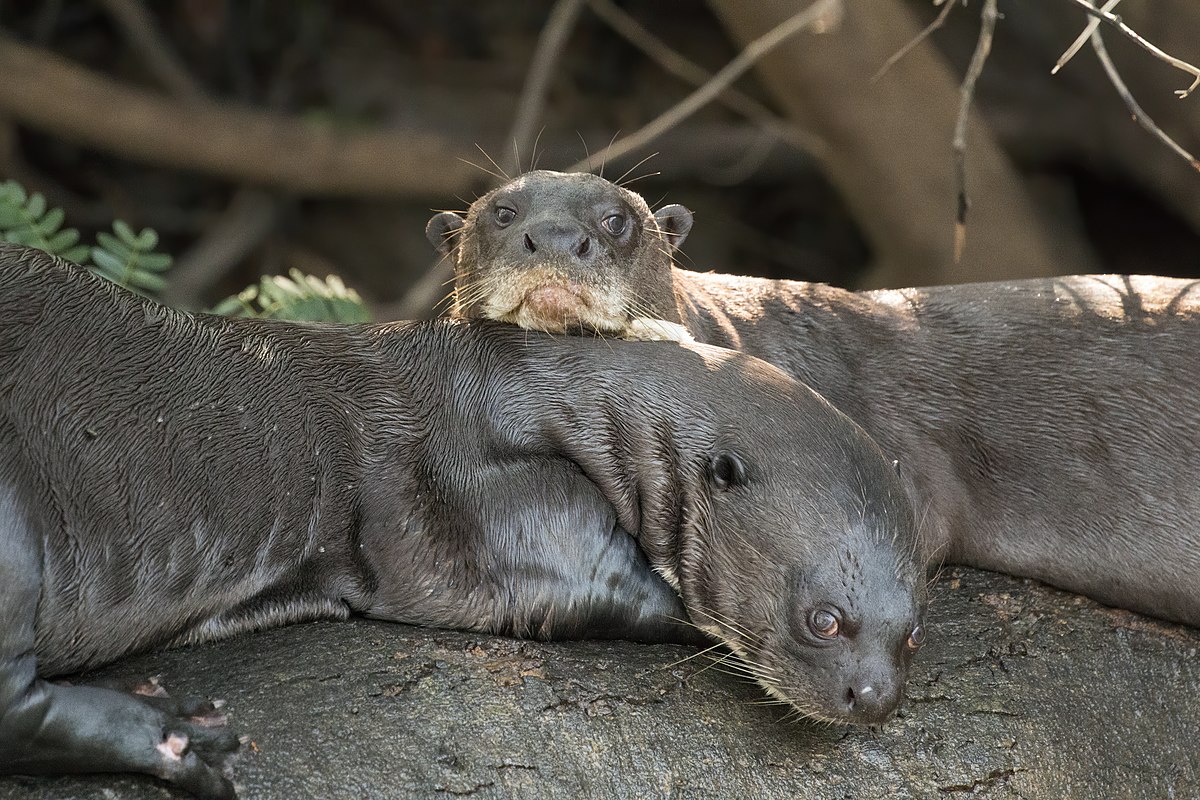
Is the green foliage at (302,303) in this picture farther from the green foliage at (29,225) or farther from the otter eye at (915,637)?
the otter eye at (915,637)

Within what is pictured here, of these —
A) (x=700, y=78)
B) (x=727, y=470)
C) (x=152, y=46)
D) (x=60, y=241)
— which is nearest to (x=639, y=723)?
(x=727, y=470)

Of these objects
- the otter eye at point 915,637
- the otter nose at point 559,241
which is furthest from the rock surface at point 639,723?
the otter nose at point 559,241

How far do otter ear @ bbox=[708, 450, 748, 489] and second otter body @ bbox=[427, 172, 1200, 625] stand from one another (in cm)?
57

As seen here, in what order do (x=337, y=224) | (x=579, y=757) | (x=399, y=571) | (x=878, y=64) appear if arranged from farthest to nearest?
(x=337, y=224) < (x=878, y=64) < (x=399, y=571) < (x=579, y=757)

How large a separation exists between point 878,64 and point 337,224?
304 centimetres

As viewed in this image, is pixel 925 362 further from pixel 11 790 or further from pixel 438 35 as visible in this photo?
pixel 438 35

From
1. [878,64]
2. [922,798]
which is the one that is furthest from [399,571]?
[878,64]

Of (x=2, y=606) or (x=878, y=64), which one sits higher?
(x=2, y=606)

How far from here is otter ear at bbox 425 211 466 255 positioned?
374cm

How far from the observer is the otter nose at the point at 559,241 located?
10.5ft

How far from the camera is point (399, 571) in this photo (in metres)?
2.67

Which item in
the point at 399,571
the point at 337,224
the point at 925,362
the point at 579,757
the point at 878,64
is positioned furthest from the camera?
the point at 337,224

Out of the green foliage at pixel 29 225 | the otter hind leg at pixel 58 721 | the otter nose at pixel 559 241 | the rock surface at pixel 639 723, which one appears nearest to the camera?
the otter hind leg at pixel 58 721

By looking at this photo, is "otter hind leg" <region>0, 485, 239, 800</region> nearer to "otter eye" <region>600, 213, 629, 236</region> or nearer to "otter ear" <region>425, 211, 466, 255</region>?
"otter eye" <region>600, 213, 629, 236</region>
